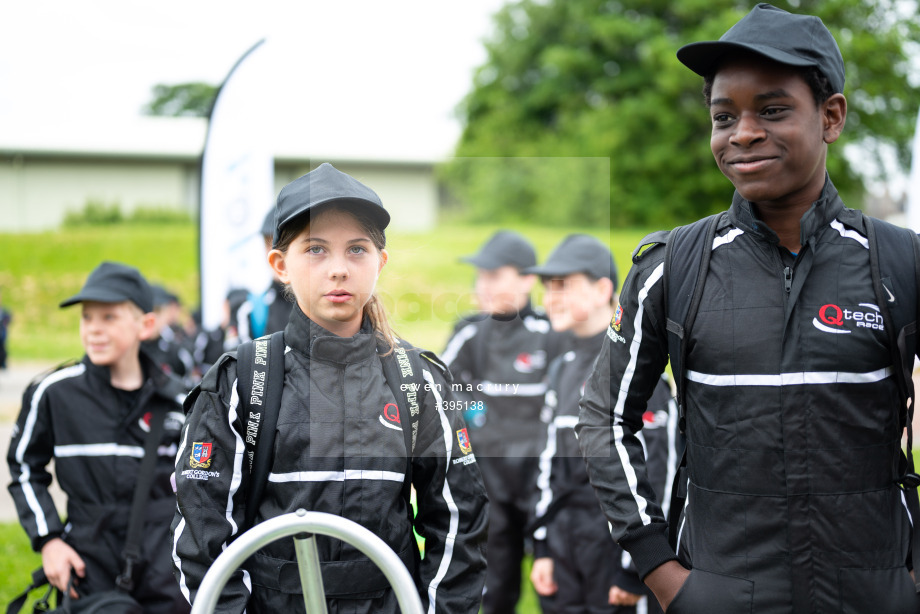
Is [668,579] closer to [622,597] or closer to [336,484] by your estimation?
[336,484]

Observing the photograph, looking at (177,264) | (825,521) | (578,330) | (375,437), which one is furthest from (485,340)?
(177,264)

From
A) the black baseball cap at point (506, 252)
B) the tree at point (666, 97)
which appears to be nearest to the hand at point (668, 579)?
the black baseball cap at point (506, 252)

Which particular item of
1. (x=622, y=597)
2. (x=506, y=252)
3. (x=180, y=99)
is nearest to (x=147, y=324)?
(x=506, y=252)

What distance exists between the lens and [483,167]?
12.8ft

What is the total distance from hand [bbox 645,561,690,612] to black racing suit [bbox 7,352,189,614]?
87.2 inches

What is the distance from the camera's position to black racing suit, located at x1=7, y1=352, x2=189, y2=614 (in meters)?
3.52

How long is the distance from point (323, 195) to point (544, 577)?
242 centimetres

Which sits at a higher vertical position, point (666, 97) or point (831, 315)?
point (666, 97)

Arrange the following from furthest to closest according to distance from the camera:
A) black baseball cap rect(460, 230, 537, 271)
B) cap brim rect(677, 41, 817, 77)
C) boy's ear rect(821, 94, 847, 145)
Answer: black baseball cap rect(460, 230, 537, 271) → boy's ear rect(821, 94, 847, 145) → cap brim rect(677, 41, 817, 77)

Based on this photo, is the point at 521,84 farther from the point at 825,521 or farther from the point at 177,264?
the point at 825,521

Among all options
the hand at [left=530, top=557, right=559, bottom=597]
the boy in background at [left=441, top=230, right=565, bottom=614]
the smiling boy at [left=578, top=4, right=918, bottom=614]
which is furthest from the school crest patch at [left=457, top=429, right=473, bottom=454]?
the boy in background at [left=441, top=230, right=565, bottom=614]

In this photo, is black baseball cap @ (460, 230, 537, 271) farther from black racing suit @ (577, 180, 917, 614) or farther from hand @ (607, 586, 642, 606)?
black racing suit @ (577, 180, 917, 614)

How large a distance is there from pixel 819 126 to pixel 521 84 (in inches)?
1303

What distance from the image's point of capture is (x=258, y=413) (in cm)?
219
